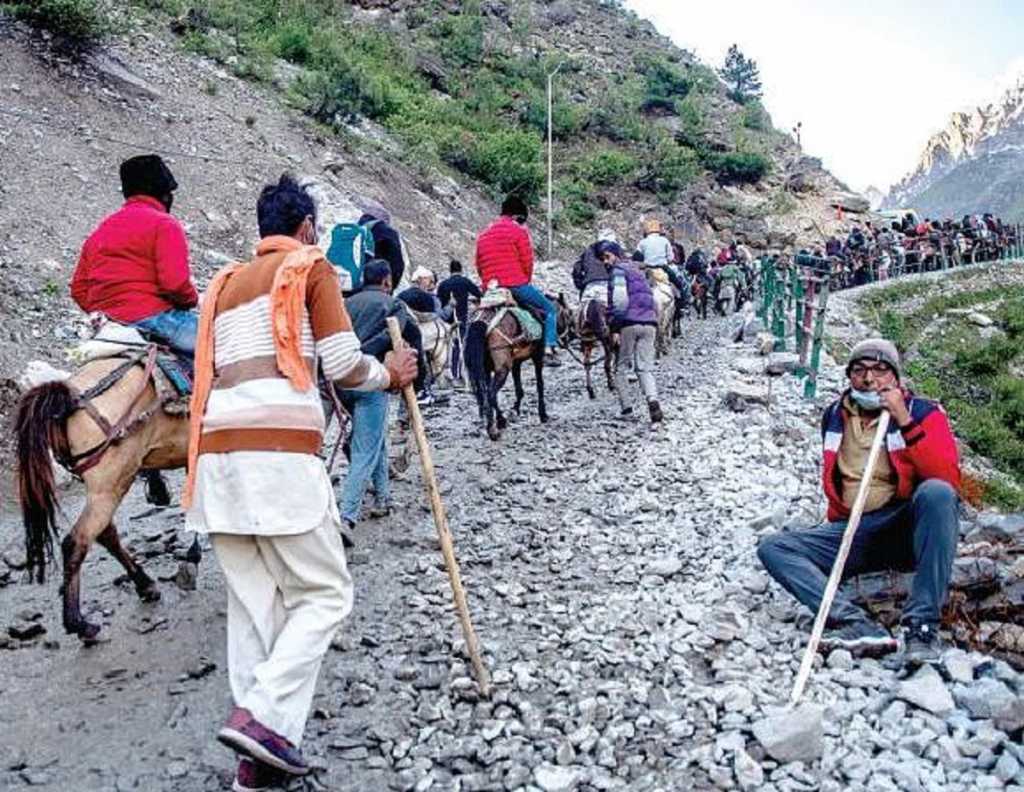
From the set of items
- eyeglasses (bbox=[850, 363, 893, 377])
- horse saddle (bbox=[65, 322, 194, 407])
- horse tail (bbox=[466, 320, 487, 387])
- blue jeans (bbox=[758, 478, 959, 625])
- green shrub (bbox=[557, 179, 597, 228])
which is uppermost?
green shrub (bbox=[557, 179, 597, 228])

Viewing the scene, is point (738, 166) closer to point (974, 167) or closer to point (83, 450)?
point (83, 450)

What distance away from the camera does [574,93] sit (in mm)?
40406

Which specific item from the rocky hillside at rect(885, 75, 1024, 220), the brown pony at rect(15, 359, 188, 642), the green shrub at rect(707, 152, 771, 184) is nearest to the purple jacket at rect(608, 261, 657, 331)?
the brown pony at rect(15, 359, 188, 642)

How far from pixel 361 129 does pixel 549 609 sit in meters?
21.4

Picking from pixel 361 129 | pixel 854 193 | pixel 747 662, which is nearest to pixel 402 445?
pixel 747 662

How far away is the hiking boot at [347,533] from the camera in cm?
571

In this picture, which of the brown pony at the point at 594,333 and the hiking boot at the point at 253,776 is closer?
the hiking boot at the point at 253,776

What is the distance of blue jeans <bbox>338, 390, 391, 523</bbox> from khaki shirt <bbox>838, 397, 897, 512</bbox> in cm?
297

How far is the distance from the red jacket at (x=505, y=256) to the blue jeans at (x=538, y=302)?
0.25 feet

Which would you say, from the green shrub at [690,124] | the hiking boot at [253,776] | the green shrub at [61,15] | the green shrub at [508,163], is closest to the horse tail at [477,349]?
the hiking boot at [253,776]

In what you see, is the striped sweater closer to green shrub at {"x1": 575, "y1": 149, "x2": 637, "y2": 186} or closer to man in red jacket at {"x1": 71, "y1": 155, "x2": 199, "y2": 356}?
man in red jacket at {"x1": 71, "y1": 155, "x2": 199, "y2": 356}

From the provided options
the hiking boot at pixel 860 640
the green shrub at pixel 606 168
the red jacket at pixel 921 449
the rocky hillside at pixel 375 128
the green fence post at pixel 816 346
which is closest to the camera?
the hiking boot at pixel 860 640

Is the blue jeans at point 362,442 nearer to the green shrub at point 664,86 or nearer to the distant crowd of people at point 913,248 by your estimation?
the distant crowd of people at point 913,248

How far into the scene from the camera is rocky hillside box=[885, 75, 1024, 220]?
3787 inches
